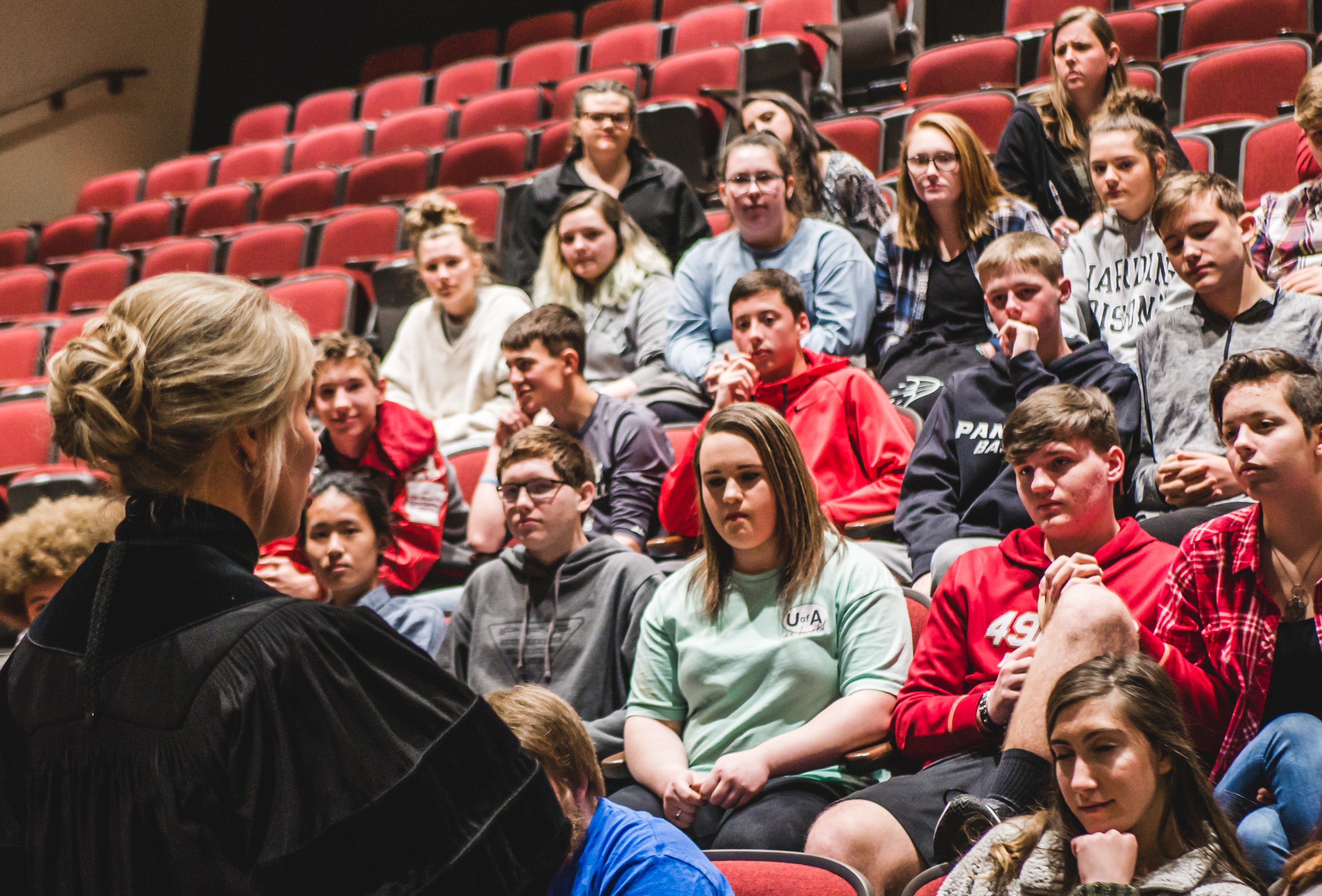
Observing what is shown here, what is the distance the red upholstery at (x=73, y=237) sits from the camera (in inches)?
215

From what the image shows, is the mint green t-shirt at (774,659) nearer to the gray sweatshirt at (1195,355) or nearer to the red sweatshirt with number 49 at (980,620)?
the red sweatshirt with number 49 at (980,620)

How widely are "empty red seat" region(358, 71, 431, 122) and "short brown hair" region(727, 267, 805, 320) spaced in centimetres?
419

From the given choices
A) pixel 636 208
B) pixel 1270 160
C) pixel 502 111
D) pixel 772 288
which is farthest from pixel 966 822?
pixel 502 111

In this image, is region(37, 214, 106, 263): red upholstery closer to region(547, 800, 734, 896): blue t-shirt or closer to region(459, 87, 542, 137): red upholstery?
region(459, 87, 542, 137): red upholstery

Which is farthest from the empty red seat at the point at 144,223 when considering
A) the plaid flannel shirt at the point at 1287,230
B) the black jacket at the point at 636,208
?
the plaid flannel shirt at the point at 1287,230

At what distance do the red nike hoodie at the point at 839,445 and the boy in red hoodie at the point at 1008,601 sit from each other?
48 cm

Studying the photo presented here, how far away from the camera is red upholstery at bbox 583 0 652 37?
607cm

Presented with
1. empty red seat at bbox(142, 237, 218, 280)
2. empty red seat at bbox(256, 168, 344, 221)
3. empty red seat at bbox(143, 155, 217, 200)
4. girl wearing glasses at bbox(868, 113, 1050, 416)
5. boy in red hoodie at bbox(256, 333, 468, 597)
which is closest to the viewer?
boy in red hoodie at bbox(256, 333, 468, 597)

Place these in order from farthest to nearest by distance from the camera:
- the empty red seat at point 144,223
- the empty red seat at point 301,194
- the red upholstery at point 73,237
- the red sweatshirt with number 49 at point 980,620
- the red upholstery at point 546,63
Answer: the red upholstery at point 546,63, the red upholstery at point 73,237, the empty red seat at point 144,223, the empty red seat at point 301,194, the red sweatshirt with number 49 at point 980,620

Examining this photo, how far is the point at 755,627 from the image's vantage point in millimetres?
1693

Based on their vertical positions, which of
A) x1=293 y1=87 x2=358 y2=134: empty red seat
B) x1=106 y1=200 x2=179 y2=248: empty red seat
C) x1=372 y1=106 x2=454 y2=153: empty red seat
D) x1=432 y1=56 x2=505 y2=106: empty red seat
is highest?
x1=432 y1=56 x2=505 y2=106: empty red seat

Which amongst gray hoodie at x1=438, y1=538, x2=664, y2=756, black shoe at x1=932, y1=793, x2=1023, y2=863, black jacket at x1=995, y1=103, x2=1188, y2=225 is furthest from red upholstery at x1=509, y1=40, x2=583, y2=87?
black shoe at x1=932, y1=793, x2=1023, y2=863

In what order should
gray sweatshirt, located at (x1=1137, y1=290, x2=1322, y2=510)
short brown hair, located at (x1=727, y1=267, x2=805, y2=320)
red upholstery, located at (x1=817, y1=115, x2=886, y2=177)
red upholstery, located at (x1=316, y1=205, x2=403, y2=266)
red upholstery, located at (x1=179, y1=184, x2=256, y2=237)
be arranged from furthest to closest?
red upholstery, located at (x1=179, y1=184, x2=256, y2=237)
red upholstery, located at (x1=316, y1=205, x2=403, y2=266)
red upholstery, located at (x1=817, y1=115, x2=886, y2=177)
short brown hair, located at (x1=727, y1=267, x2=805, y2=320)
gray sweatshirt, located at (x1=1137, y1=290, x2=1322, y2=510)

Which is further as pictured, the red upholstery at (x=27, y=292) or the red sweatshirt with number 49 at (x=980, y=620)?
the red upholstery at (x=27, y=292)
